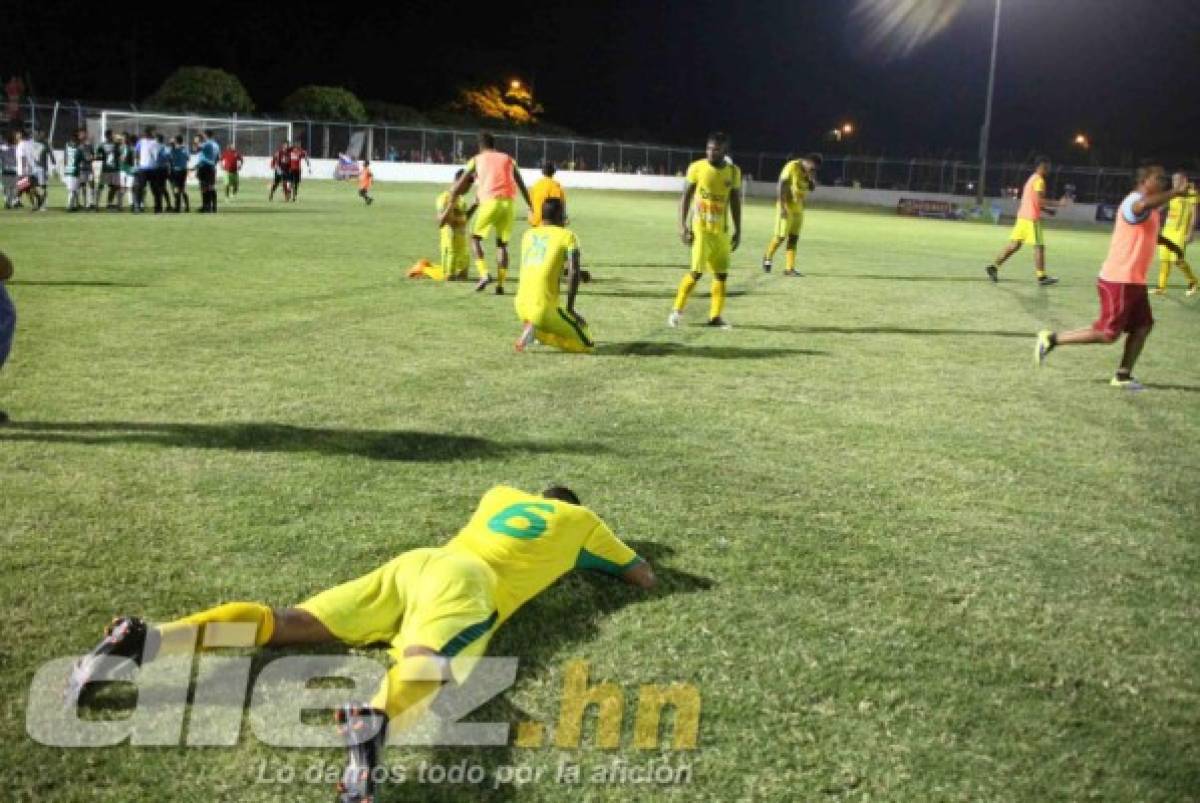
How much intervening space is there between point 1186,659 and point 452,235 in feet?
40.3

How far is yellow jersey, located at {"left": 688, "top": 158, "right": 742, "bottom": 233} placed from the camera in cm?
1122

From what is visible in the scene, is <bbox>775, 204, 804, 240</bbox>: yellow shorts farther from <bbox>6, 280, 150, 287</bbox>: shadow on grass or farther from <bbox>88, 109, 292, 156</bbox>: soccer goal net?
<bbox>88, 109, 292, 156</bbox>: soccer goal net

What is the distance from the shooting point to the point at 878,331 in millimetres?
12289

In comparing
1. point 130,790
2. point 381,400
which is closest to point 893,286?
point 381,400

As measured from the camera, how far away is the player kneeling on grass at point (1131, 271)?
29.7 feet

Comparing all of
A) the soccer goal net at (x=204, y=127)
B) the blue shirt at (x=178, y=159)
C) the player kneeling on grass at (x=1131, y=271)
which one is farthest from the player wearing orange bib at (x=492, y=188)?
the soccer goal net at (x=204, y=127)

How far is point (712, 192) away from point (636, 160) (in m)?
55.4

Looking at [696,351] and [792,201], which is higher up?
[792,201]

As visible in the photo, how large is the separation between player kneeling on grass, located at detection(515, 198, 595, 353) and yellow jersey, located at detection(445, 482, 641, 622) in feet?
16.5

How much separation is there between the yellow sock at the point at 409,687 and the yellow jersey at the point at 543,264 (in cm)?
628

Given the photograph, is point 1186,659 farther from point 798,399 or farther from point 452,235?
point 452,235

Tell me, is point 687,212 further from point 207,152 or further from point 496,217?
point 207,152

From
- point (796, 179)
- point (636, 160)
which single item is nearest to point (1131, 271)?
point (796, 179)

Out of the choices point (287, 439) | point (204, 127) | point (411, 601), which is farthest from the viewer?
point (204, 127)
